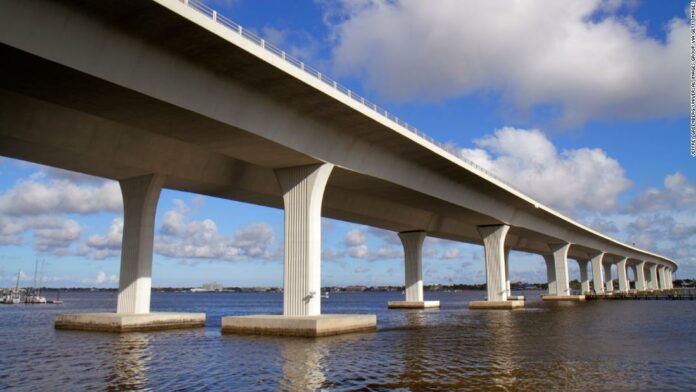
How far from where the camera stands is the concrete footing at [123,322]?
3281 cm

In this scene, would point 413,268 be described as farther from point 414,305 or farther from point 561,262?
point 561,262

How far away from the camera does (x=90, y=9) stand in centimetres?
1855

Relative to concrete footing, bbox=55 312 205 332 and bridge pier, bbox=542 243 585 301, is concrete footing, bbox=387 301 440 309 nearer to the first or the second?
bridge pier, bbox=542 243 585 301

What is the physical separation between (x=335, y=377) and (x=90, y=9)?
46.1 feet

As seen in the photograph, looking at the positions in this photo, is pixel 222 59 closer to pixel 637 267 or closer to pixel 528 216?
pixel 528 216

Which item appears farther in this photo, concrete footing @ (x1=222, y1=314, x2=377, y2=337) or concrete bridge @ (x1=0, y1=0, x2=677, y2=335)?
concrete footing @ (x1=222, y1=314, x2=377, y2=337)

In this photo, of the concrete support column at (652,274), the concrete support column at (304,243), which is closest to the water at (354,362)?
the concrete support column at (304,243)

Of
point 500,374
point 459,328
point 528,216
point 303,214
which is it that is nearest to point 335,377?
point 500,374

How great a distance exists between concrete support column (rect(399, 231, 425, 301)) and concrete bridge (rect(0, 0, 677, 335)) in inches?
770

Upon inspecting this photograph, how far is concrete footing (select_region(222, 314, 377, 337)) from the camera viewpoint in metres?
28.7

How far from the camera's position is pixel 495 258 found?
65062 mm

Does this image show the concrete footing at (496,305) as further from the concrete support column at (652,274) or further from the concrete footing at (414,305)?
the concrete support column at (652,274)

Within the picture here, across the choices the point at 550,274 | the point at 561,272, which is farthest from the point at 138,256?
the point at 550,274

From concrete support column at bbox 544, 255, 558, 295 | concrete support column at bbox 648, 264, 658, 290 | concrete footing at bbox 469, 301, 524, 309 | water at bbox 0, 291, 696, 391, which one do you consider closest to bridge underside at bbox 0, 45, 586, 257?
water at bbox 0, 291, 696, 391
